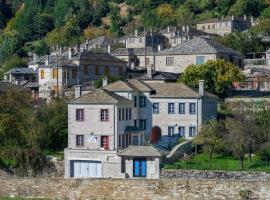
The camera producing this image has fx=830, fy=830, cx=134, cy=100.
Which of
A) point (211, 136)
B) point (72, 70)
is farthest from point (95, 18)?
point (211, 136)

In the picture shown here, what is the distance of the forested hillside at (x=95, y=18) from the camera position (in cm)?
13525

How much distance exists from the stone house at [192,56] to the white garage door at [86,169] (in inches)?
1049

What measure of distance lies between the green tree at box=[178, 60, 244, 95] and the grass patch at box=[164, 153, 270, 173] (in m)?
13.5

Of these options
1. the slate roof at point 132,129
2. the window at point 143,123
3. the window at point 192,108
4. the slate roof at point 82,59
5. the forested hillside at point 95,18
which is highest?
the slate roof at point 82,59

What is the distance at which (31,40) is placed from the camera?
14662 cm

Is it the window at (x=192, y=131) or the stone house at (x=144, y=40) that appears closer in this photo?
the window at (x=192, y=131)

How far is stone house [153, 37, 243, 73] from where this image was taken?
79.3 meters

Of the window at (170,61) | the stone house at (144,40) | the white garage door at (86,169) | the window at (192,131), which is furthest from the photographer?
the stone house at (144,40)

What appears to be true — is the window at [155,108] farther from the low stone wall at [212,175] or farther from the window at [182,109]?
the low stone wall at [212,175]

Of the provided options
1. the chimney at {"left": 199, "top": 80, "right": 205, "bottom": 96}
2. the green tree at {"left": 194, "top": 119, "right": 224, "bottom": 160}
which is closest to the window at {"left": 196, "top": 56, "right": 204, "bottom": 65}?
the chimney at {"left": 199, "top": 80, "right": 205, "bottom": 96}

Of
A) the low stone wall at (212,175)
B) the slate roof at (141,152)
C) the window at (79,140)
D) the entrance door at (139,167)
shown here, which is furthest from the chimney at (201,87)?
the low stone wall at (212,175)

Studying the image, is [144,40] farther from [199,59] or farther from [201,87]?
[201,87]

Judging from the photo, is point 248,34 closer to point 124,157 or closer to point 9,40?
point 9,40

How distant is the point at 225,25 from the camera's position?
125 m
